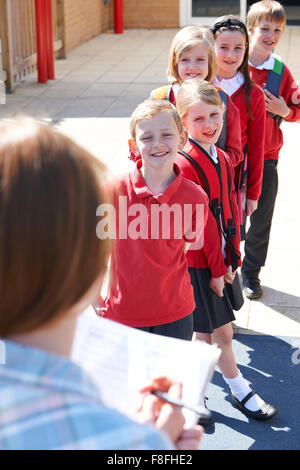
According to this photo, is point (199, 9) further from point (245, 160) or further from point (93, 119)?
point (245, 160)

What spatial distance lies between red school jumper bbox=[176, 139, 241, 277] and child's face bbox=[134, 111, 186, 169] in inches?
9.7

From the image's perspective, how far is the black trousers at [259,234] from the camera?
428 cm

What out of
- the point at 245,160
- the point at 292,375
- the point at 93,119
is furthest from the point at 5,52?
the point at 292,375

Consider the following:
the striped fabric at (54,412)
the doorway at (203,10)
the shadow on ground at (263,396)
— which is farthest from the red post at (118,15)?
the striped fabric at (54,412)

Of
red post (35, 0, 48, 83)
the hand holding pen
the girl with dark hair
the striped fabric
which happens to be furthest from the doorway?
the striped fabric

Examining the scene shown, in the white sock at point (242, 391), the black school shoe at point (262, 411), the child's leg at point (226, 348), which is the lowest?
the black school shoe at point (262, 411)

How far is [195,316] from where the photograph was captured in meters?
3.12

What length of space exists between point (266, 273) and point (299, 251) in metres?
0.44

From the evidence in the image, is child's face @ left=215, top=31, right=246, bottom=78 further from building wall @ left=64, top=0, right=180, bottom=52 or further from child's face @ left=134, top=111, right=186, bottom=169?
building wall @ left=64, top=0, right=180, bottom=52

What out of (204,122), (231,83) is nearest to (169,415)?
(204,122)

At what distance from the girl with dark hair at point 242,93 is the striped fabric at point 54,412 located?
2812 millimetres

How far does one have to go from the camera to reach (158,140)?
268 centimetres

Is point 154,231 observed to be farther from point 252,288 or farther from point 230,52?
point 252,288

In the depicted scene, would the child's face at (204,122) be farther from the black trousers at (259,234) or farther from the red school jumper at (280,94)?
the black trousers at (259,234)
